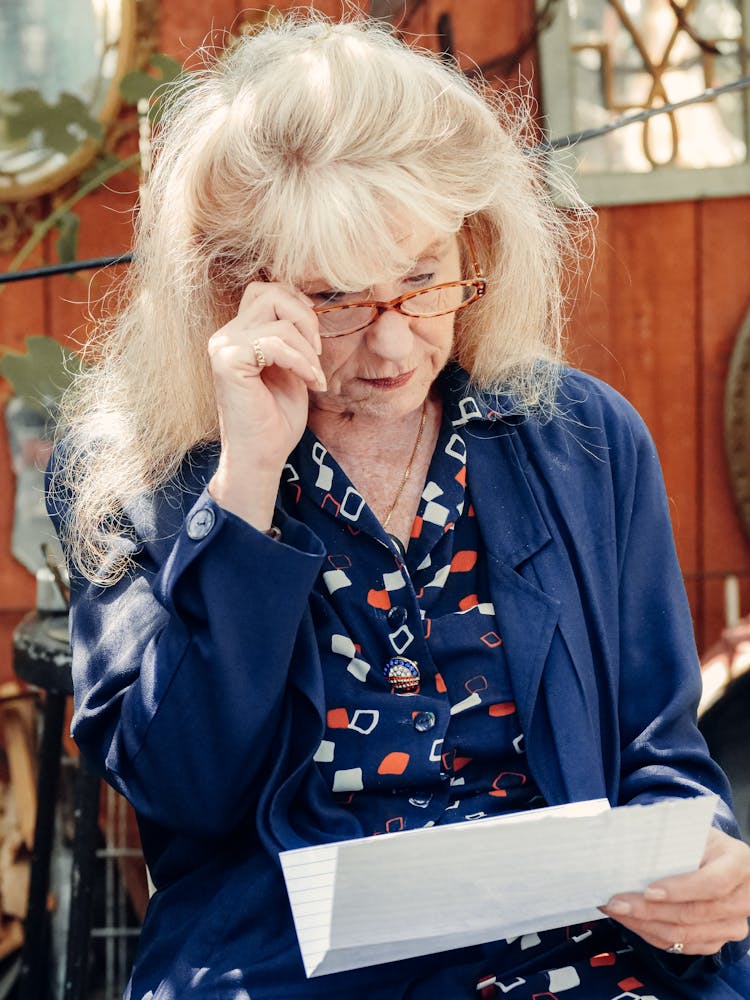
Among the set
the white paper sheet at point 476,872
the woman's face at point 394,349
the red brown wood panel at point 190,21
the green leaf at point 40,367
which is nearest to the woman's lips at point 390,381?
the woman's face at point 394,349

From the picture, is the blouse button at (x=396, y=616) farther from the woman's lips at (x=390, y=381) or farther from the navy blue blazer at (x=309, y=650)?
the woman's lips at (x=390, y=381)

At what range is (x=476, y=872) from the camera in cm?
122

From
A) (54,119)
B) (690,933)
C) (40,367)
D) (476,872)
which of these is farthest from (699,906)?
(54,119)

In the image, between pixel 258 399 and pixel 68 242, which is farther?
pixel 68 242

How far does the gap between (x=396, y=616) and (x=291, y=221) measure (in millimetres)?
505

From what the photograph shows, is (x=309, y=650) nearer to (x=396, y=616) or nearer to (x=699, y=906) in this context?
(x=396, y=616)

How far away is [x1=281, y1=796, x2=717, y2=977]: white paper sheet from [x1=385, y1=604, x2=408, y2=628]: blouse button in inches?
14.0

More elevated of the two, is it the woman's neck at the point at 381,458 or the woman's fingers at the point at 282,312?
the woman's fingers at the point at 282,312

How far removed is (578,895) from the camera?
4.18ft

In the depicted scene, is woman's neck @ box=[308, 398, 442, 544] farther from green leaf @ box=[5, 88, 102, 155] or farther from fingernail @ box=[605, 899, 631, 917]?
green leaf @ box=[5, 88, 102, 155]

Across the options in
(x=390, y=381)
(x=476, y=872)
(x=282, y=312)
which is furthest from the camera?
(x=390, y=381)

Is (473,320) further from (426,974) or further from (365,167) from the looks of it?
(426,974)

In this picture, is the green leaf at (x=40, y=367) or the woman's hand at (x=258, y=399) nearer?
the woman's hand at (x=258, y=399)

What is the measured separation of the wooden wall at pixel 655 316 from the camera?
9.55 feet
